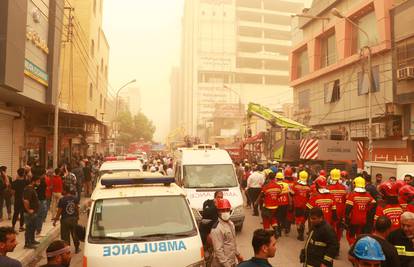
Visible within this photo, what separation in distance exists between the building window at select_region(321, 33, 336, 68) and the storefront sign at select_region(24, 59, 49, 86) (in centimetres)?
2198

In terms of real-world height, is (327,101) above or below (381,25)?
below

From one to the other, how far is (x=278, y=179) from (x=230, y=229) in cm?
577

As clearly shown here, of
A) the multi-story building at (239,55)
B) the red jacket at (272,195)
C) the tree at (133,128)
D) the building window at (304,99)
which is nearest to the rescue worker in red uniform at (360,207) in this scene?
the red jacket at (272,195)

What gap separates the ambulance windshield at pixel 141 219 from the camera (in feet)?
18.5

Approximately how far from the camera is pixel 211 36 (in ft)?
325

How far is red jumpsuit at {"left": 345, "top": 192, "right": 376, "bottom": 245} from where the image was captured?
28.5ft

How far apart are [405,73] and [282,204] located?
43.6 ft

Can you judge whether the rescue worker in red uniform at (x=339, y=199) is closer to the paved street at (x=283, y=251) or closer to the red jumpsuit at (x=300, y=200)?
the paved street at (x=283, y=251)

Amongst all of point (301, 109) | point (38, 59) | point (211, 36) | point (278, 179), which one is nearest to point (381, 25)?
point (301, 109)

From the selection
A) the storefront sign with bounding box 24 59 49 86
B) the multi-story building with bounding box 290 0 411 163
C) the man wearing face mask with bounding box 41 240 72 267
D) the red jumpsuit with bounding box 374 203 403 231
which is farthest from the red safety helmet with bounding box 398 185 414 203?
the storefront sign with bounding box 24 59 49 86

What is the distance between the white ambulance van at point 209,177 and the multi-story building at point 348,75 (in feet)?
33.0

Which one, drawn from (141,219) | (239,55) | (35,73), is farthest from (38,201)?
(239,55)

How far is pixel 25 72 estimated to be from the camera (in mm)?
15000

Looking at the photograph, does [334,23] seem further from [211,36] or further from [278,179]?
[211,36]
